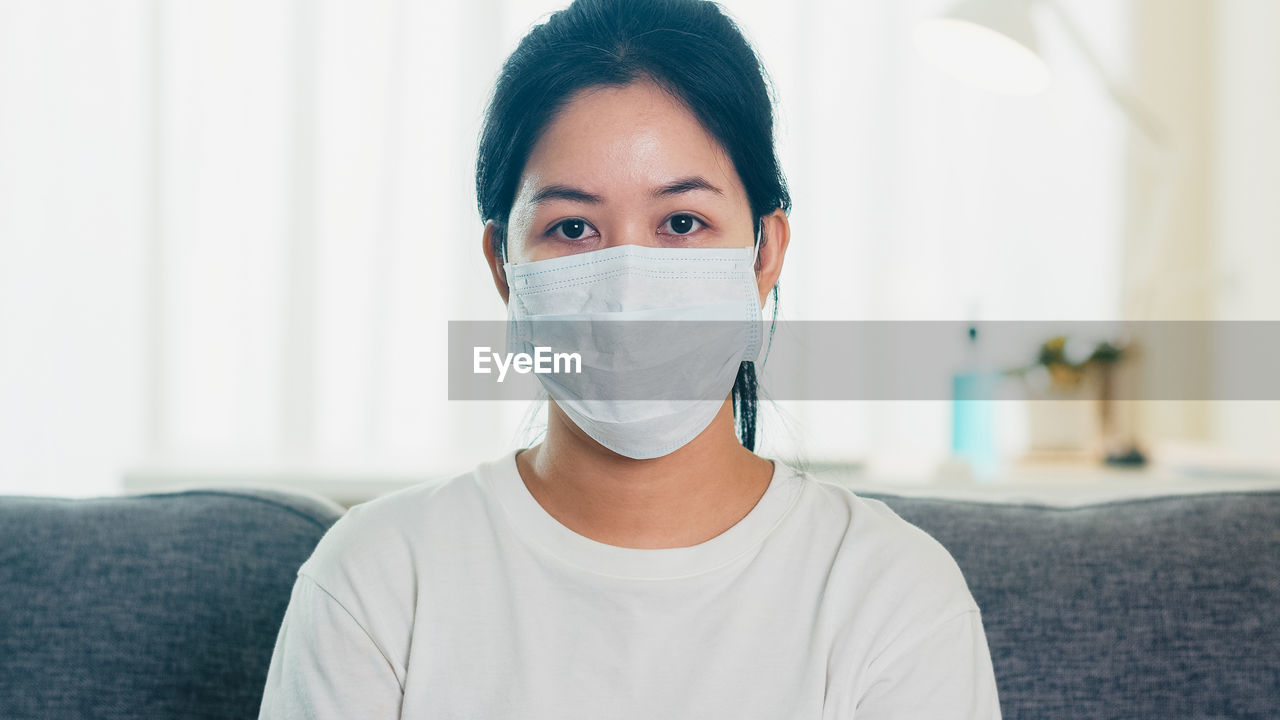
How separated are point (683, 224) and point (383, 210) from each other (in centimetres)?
233

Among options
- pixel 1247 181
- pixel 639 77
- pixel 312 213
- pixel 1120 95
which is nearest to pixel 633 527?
pixel 639 77

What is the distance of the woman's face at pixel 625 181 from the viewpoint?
92cm

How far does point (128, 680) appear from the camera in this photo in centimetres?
104

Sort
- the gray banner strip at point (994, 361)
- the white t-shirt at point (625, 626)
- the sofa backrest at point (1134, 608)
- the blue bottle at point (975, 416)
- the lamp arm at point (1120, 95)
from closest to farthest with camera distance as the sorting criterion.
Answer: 1. the white t-shirt at point (625, 626)
2. the sofa backrest at point (1134, 608)
3. the lamp arm at point (1120, 95)
4. the blue bottle at point (975, 416)
5. the gray banner strip at point (994, 361)

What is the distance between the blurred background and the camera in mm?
2973

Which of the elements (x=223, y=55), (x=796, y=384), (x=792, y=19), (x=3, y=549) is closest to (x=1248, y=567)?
(x=3, y=549)

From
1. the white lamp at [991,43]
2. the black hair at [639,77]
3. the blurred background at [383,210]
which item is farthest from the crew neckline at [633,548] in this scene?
the blurred background at [383,210]

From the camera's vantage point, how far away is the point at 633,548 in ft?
3.13

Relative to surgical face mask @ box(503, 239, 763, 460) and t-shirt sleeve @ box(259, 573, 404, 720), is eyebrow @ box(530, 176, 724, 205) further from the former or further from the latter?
t-shirt sleeve @ box(259, 573, 404, 720)

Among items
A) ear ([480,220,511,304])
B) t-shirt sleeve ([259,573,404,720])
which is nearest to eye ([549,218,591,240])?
ear ([480,220,511,304])

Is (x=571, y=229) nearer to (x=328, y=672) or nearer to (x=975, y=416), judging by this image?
(x=328, y=672)

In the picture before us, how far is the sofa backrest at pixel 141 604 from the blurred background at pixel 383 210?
193 centimetres

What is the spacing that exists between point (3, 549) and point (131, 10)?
2557 millimetres

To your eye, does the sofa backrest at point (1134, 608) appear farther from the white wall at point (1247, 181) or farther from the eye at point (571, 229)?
the white wall at point (1247, 181)
